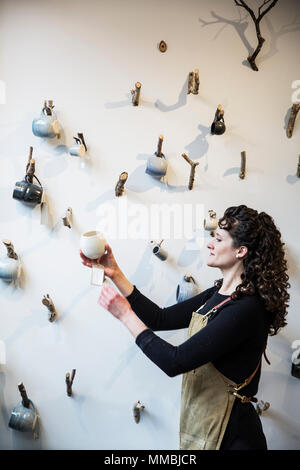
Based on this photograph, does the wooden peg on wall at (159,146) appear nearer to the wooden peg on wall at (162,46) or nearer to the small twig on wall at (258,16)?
the wooden peg on wall at (162,46)

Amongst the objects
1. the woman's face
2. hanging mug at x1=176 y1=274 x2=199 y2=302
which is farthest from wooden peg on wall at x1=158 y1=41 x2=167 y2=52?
hanging mug at x1=176 y1=274 x2=199 y2=302

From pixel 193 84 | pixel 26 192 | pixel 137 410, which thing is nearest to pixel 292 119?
pixel 193 84

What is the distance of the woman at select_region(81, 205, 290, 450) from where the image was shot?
3.07 feet

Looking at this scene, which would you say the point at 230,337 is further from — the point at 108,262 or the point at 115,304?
the point at 108,262

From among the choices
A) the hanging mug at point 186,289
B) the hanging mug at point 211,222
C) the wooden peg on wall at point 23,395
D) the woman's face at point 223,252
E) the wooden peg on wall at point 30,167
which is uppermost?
the wooden peg on wall at point 30,167

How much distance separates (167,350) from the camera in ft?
3.06

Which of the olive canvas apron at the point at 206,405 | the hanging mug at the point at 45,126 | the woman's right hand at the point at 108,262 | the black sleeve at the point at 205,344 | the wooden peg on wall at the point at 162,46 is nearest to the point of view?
the black sleeve at the point at 205,344

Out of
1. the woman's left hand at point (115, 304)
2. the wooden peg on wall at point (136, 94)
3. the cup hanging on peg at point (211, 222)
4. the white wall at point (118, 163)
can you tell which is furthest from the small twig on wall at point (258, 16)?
the woman's left hand at point (115, 304)

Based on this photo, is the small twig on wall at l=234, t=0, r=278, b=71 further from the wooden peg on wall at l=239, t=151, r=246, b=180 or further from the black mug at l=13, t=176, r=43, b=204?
the black mug at l=13, t=176, r=43, b=204

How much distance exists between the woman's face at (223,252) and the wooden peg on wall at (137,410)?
29.4 inches

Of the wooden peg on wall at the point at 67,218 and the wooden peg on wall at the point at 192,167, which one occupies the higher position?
the wooden peg on wall at the point at 192,167

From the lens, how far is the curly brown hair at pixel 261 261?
1000mm

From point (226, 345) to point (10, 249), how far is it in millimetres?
889

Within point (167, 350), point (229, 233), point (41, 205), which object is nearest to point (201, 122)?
point (229, 233)
